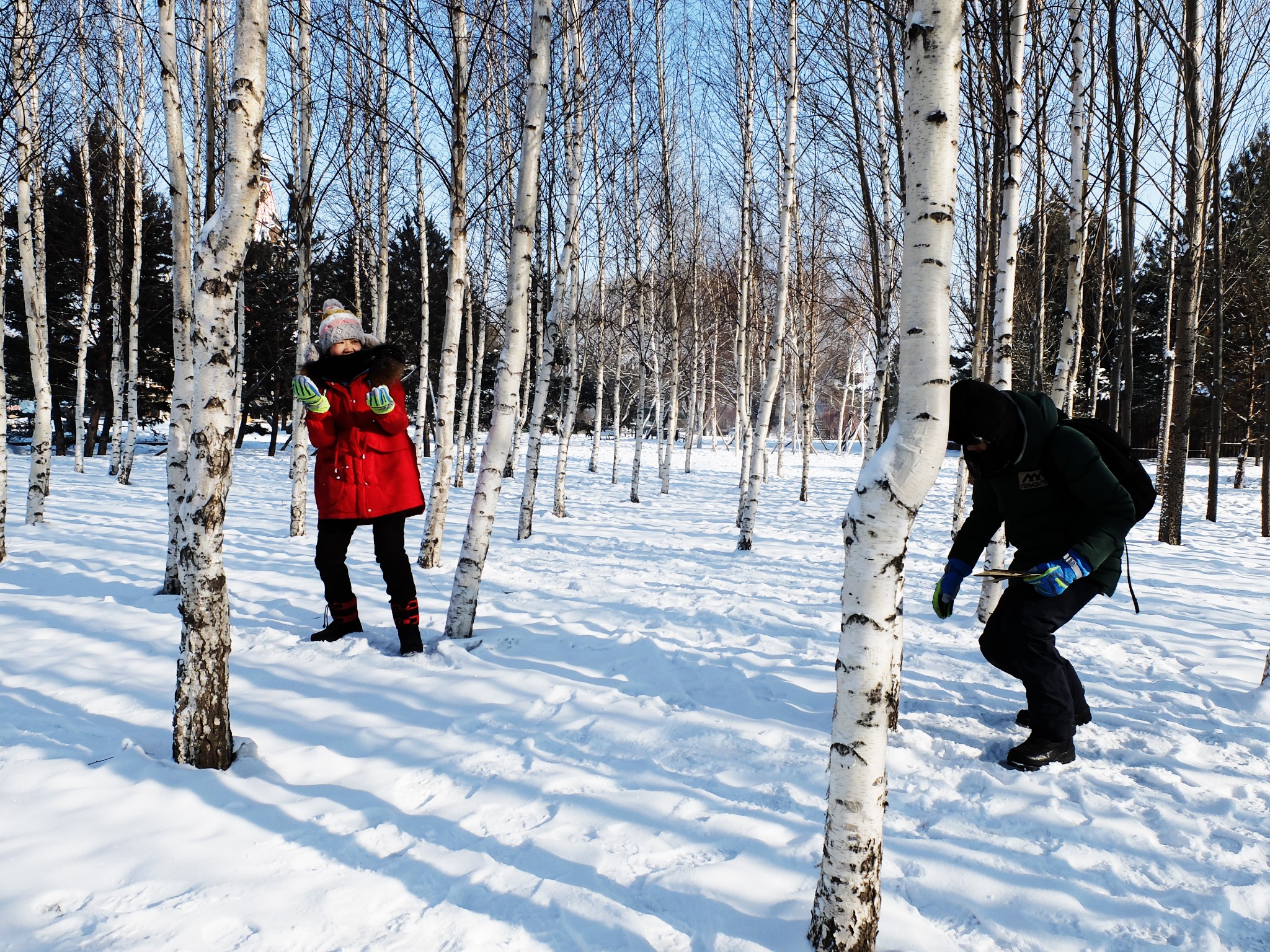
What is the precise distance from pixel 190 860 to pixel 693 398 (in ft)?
58.7

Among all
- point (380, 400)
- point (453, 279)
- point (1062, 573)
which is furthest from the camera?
point (453, 279)

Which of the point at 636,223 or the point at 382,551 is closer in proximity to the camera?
the point at 382,551

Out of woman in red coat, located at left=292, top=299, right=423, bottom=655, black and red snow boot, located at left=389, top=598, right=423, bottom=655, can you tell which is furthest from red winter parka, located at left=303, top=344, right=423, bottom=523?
black and red snow boot, located at left=389, top=598, right=423, bottom=655

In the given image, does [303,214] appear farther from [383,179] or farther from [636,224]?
[636,224]

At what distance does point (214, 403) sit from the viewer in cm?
237

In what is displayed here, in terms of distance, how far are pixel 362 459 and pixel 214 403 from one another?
1177 mm

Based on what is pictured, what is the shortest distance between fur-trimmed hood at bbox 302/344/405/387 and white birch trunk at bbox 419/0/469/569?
184 centimetres

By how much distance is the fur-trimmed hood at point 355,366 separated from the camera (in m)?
3.49

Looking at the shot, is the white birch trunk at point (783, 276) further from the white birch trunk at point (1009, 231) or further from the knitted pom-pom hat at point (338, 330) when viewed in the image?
the knitted pom-pom hat at point (338, 330)

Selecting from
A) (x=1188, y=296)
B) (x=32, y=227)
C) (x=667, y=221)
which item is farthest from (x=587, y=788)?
(x=667, y=221)

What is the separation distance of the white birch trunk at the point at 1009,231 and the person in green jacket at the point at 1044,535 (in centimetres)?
135

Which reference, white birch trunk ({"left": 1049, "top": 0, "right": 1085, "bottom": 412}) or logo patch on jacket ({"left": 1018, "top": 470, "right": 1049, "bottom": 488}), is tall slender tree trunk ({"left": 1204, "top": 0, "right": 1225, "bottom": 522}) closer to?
white birch trunk ({"left": 1049, "top": 0, "right": 1085, "bottom": 412})

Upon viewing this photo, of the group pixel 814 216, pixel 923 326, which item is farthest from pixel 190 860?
pixel 814 216

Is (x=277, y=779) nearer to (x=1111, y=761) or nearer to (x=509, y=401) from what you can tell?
(x=509, y=401)
